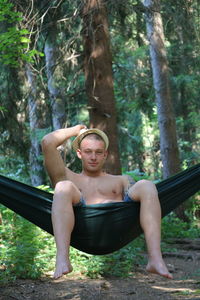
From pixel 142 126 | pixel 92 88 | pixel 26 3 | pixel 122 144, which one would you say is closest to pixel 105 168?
pixel 92 88

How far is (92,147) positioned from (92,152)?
0.11 ft

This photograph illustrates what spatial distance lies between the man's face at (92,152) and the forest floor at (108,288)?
1189 mm

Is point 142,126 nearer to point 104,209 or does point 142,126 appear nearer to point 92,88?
point 92,88

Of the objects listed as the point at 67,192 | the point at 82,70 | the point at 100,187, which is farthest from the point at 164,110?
the point at 67,192

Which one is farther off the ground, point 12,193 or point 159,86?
point 159,86

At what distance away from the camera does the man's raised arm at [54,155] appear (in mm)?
3229

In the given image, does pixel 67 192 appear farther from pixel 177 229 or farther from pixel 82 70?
pixel 177 229

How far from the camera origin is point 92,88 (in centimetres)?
568

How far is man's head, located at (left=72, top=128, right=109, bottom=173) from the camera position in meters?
3.28

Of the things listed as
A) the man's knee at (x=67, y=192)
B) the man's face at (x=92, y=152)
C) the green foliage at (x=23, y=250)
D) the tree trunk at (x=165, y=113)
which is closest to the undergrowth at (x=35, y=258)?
the green foliage at (x=23, y=250)

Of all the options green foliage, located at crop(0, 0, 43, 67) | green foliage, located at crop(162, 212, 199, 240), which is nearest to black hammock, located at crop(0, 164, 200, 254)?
green foliage, located at crop(0, 0, 43, 67)

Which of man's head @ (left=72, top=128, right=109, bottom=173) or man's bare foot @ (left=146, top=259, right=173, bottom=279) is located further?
man's head @ (left=72, top=128, right=109, bottom=173)

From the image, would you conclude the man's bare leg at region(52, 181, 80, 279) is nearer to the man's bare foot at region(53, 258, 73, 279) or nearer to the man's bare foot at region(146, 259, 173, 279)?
the man's bare foot at region(53, 258, 73, 279)

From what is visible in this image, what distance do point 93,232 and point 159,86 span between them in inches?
239
